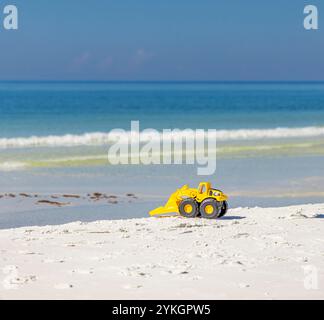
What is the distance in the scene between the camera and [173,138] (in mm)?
28625

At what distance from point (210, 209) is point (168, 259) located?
2.87m

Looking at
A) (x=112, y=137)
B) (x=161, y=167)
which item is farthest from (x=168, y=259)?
(x=112, y=137)

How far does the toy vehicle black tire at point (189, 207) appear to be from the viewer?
11078 millimetres

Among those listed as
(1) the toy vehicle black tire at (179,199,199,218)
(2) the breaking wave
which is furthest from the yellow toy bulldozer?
(2) the breaking wave

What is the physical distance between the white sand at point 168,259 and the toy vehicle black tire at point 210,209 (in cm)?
16

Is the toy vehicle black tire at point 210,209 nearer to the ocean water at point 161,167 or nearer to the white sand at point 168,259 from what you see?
the white sand at point 168,259

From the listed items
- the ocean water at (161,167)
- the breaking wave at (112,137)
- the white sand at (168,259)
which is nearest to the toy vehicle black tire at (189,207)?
the white sand at (168,259)

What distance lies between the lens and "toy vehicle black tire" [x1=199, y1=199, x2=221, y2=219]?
11000mm

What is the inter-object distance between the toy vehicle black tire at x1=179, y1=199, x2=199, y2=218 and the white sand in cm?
17

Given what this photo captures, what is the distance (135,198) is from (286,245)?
205 inches

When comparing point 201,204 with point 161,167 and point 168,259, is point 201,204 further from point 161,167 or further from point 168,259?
point 161,167

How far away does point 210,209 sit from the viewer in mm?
11039
